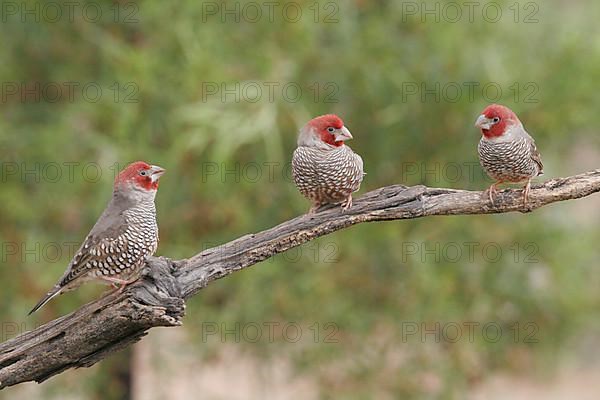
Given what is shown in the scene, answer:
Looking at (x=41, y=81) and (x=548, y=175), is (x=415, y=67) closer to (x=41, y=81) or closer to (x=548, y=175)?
(x=548, y=175)

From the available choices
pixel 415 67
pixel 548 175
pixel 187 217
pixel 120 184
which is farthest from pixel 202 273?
pixel 548 175

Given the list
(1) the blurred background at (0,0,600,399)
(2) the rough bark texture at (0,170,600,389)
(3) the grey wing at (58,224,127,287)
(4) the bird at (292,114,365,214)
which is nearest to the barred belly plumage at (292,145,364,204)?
(4) the bird at (292,114,365,214)

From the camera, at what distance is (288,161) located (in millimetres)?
6016

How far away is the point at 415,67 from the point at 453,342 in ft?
6.46

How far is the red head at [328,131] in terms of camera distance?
362 centimetres

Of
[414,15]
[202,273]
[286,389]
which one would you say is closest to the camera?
[202,273]

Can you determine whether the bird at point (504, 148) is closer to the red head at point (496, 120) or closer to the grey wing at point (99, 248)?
the red head at point (496, 120)

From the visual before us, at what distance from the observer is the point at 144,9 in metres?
5.80

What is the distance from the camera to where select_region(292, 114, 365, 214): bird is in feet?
11.8

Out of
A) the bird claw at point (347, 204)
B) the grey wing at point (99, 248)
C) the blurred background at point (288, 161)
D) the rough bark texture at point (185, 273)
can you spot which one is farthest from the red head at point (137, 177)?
the blurred background at point (288, 161)

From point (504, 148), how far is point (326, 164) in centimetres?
70

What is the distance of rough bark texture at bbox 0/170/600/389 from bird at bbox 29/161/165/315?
23 centimetres

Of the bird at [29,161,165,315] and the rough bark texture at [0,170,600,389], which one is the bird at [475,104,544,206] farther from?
the bird at [29,161,165,315]

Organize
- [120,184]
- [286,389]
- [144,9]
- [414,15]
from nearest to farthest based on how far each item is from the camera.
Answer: [120,184]
[144,9]
[414,15]
[286,389]
